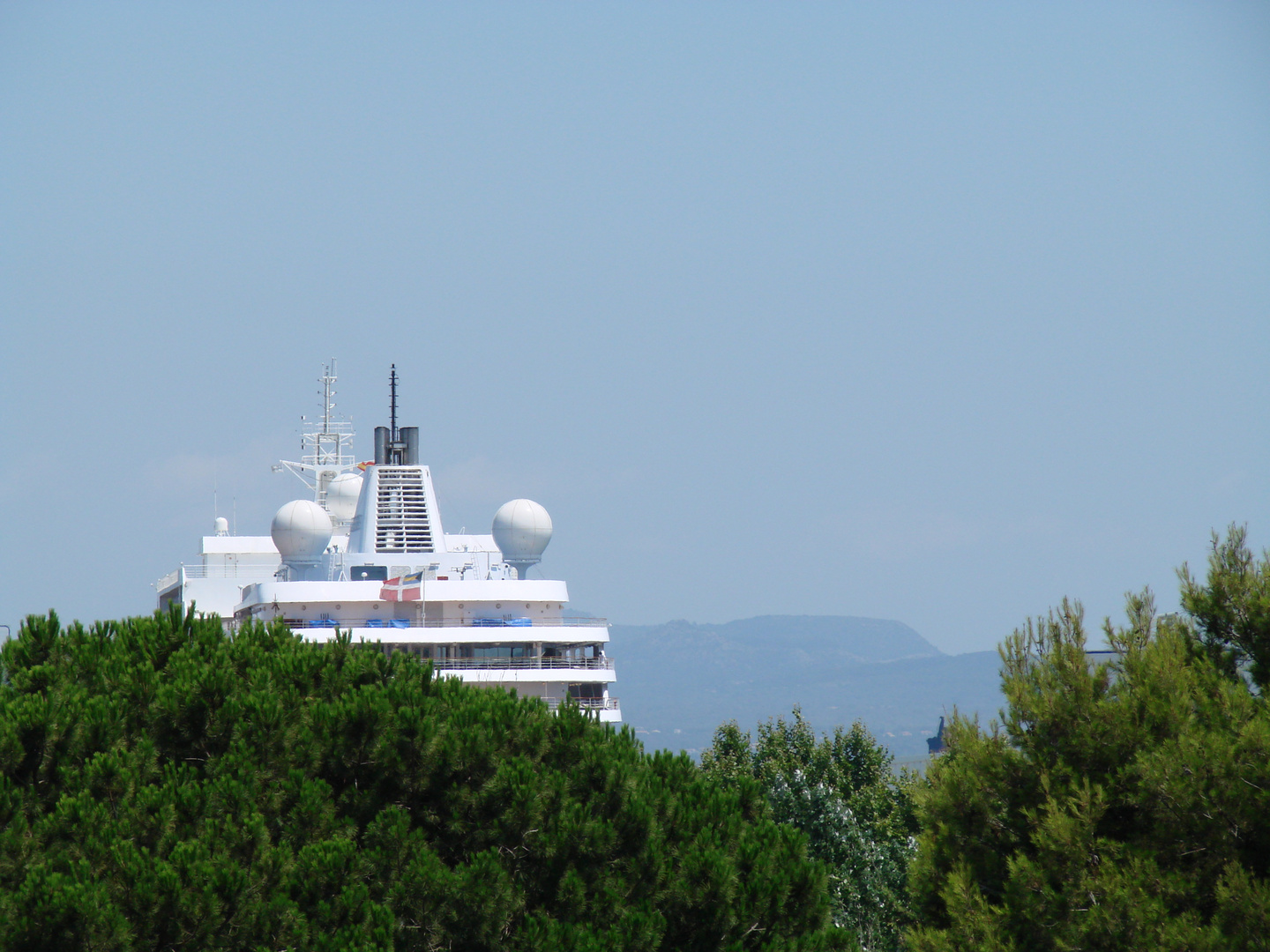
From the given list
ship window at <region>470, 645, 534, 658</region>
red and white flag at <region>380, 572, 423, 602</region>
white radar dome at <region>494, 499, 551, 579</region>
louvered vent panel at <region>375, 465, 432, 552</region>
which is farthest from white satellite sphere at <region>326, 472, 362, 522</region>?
ship window at <region>470, 645, 534, 658</region>

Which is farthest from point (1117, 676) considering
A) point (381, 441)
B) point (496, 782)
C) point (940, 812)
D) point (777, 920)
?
point (381, 441)

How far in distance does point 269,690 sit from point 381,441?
41.2m

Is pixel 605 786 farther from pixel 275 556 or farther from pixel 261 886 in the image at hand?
pixel 275 556

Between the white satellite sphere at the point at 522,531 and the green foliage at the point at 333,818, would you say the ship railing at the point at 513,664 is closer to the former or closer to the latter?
the white satellite sphere at the point at 522,531

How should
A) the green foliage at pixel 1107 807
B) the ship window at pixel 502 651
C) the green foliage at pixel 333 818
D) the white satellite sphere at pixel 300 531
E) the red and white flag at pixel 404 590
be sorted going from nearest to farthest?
the green foliage at pixel 333 818 → the green foliage at pixel 1107 807 → the ship window at pixel 502 651 → the red and white flag at pixel 404 590 → the white satellite sphere at pixel 300 531

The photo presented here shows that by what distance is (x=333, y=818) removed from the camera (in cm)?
1719

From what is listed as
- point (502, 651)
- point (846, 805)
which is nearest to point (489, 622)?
point (502, 651)

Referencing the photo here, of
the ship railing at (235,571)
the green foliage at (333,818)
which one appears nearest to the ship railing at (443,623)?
the ship railing at (235,571)

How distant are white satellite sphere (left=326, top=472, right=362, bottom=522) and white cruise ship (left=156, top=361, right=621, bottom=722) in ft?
0.19

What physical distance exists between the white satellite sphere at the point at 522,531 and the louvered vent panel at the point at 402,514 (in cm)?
279

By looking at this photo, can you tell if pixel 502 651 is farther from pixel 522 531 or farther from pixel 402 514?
pixel 402 514

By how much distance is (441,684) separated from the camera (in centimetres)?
1989

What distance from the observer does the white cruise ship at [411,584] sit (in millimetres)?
46500

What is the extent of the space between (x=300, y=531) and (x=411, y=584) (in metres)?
7.16
